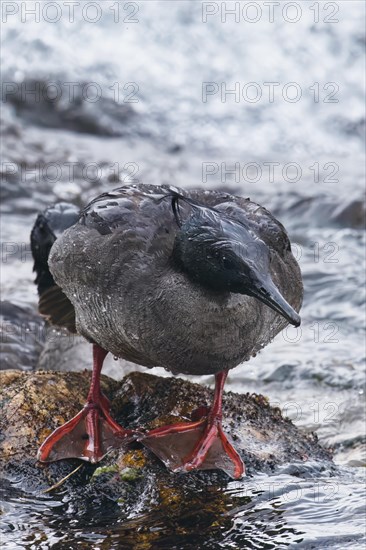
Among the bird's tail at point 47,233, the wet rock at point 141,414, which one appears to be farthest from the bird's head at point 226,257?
the bird's tail at point 47,233

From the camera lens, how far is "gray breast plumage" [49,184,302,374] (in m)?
5.43

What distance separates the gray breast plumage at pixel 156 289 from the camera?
5.43 metres

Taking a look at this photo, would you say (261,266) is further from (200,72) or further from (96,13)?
(96,13)

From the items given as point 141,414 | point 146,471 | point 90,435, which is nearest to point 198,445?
point 146,471

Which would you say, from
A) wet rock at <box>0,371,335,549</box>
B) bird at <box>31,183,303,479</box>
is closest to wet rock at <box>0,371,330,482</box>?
wet rock at <box>0,371,335,549</box>

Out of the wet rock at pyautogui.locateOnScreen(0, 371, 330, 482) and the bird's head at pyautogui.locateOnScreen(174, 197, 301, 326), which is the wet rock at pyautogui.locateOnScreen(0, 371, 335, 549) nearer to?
the wet rock at pyautogui.locateOnScreen(0, 371, 330, 482)

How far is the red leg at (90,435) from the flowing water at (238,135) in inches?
34.4

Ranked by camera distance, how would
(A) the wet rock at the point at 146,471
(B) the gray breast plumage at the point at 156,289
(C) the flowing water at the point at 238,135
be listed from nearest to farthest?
1. (A) the wet rock at the point at 146,471
2. (B) the gray breast plumage at the point at 156,289
3. (C) the flowing water at the point at 238,135

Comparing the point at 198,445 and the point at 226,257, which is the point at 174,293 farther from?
the point at 198,445

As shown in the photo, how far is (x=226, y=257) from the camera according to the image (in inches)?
202

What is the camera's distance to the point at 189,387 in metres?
6.29

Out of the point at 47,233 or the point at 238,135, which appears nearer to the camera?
the point at 47,233

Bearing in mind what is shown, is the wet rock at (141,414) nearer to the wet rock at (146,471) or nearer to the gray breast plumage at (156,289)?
the wet rock at (146,471)

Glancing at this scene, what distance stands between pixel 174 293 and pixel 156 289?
0.40 ft
